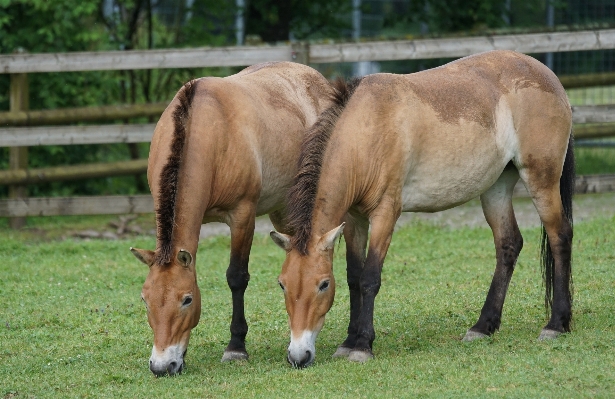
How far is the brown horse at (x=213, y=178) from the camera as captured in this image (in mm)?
5469

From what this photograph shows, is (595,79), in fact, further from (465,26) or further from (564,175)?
(564,175)

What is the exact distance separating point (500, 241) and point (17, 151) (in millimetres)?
6699

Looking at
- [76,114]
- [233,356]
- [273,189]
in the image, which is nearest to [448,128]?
[273,189]

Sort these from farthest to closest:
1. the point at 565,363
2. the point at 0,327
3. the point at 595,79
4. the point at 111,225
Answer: the point at 595,79 → the point at 111,225 → the point at 0,327 → the point at 565,363

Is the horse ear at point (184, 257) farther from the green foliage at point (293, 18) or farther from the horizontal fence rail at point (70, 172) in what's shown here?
the green foliage at point (293, 18)

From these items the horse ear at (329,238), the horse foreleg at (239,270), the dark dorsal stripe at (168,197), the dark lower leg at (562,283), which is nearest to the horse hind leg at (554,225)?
the dark lower leg at (562,283)

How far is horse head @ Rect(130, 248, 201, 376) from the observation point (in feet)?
17.7

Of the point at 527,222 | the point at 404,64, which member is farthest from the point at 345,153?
the point at 404,64

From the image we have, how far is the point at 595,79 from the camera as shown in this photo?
41.5 ft

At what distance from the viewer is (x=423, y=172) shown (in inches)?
242

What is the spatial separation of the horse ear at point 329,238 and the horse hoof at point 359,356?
698mm

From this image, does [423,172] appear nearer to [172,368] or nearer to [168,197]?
[168,197]

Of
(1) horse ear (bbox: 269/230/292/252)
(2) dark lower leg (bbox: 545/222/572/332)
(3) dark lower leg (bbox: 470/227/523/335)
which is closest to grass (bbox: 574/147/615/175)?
(3) dark lower leg (bbox: 470/227/523/335)

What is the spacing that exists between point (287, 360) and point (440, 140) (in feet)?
5.81
